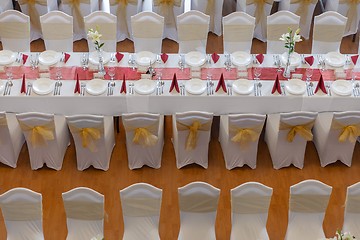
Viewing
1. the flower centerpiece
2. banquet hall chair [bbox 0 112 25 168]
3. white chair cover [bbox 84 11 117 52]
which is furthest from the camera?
white chair cover [bbox 84 11 117 52]

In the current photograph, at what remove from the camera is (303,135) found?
27.9ft

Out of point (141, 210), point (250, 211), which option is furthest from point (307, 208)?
point (141, 210)

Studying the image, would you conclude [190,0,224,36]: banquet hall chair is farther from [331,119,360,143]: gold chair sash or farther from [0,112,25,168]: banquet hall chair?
[0,112,25,168]: banquet hall chair

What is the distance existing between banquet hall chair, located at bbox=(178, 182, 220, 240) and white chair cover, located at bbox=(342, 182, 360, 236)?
54.3 inches

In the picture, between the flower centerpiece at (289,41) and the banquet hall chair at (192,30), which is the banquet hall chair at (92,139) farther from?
the flower centerpiece at (289,41)

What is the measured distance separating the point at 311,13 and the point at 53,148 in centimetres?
464

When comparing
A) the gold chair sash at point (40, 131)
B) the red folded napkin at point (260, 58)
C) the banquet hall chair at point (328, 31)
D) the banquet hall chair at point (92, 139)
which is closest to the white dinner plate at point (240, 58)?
the red folded napkin at point (260, 58)

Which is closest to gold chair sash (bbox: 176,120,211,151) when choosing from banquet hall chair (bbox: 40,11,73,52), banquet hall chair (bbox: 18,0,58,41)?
banquet hall chair (bbox: 40,11,73,52)

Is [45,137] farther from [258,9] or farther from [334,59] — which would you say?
[258,9]

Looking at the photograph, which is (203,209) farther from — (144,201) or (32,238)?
(32,238)

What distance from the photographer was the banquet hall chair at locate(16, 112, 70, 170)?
829cm

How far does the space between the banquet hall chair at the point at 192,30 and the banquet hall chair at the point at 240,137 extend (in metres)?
1.52

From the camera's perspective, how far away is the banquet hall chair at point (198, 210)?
7219 millimetres

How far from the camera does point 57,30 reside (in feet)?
32.2
